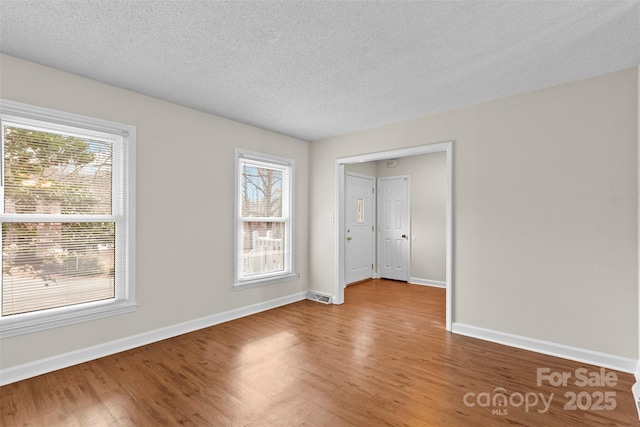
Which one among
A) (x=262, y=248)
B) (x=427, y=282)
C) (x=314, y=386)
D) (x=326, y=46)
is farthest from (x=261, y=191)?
(x=427, y=282)

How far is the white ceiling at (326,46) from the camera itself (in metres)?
1.93

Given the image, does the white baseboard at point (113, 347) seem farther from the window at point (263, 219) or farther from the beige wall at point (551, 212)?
the beige wall at point (551, 212)

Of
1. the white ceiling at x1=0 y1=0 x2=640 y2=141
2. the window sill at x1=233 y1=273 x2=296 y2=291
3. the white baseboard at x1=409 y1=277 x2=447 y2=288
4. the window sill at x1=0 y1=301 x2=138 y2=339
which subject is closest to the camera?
the white ceiling at x1=0 y1=0 x2=640 y2=141

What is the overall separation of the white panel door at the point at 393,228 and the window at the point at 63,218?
15.9 feet

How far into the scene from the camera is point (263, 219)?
14.9 ft

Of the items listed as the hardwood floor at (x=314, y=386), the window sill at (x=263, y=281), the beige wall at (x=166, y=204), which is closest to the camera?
the hardwood floor at (x=314, y=386)

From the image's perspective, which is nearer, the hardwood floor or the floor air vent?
the hardwood floor

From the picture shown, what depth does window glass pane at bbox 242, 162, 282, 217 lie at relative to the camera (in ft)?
14.3

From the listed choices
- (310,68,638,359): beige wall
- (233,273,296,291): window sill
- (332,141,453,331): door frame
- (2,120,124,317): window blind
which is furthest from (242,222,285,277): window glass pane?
(310,68,638,359): beige wall

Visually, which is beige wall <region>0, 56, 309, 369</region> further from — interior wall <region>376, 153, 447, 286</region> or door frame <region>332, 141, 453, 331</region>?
interior wall <region>376, 153, 447, 286</region>

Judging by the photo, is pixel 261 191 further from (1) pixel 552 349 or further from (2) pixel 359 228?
(1) pixel 552 349

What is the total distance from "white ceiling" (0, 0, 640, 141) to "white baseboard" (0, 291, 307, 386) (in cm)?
250

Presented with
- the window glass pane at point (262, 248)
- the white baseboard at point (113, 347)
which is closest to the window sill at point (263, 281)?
the window glass pane at point (262, 248)

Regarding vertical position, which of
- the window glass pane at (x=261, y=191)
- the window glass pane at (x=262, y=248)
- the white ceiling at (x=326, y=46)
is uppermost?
the white ceiling at (x=326, y=46)
